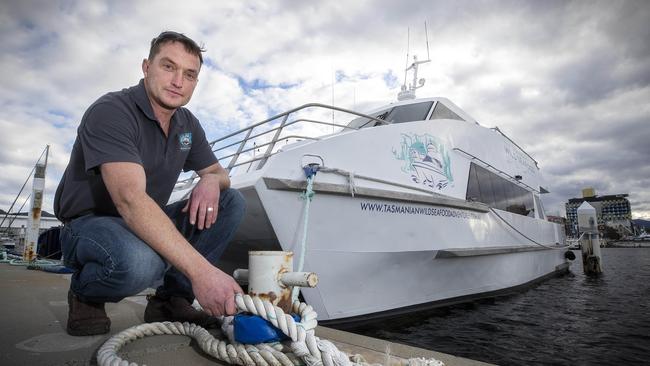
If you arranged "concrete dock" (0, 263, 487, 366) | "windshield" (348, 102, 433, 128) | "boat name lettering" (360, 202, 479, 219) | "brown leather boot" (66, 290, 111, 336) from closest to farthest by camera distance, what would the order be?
"concrete dock" (0, 263, 487, 366) → "brown leather boot" (66, 290, 111, 336) → "boat name lettering" (360, 202, 479, 219) → "windshield" (348, 102, 433, 128)

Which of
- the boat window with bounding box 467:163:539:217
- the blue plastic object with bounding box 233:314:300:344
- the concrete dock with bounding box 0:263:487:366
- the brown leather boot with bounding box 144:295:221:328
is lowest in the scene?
the concrete dock with bounding box 0:263:487:366

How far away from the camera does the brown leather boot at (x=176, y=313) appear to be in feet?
6.92

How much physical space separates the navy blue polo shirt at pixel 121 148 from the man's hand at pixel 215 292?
63 centimetres

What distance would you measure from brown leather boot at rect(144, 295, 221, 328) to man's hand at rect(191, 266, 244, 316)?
1002 mm

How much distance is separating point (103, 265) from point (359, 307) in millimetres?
3018

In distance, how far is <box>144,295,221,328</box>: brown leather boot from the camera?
2.11 m

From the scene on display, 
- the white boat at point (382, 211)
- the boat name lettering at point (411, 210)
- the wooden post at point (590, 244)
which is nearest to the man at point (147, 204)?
the white boat at point (382, 211)

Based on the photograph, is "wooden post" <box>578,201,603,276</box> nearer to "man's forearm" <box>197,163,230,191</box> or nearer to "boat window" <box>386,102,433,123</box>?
"boat window" <box>386,102,433,123</box>

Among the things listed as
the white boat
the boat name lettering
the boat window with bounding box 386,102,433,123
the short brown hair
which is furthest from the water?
the short brown hair

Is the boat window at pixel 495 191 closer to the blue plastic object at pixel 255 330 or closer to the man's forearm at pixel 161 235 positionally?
the blue plastic object at pixel 255 330

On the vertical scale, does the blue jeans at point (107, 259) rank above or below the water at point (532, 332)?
above

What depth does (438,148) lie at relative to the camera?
516 centimetres

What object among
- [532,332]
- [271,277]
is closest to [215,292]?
[271,277]

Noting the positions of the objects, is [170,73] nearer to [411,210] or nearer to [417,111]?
[411,210]
